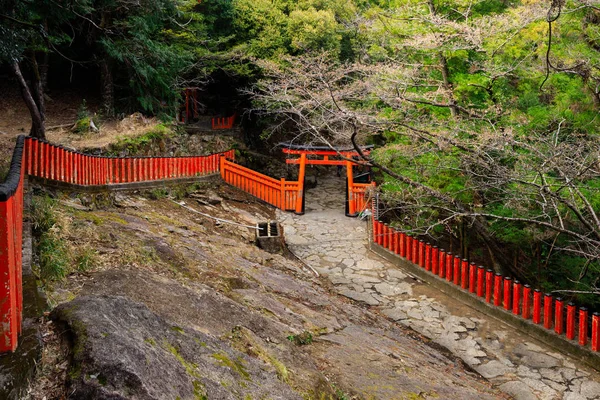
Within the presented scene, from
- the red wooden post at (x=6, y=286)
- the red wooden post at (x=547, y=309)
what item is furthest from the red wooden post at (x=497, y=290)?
the red wooden post at (x=6, y=286)

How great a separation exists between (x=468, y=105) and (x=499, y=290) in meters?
4.64

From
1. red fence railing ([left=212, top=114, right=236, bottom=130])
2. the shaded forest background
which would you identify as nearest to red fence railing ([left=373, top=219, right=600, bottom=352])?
the shaded forest background

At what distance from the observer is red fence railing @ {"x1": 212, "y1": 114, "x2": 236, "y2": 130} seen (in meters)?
27.0

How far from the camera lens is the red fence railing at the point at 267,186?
18.4 m

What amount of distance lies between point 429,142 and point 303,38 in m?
13.3

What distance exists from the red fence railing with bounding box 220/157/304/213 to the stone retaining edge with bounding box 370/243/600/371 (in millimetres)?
6724

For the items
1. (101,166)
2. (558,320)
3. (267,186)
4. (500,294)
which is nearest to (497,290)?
(500,294)

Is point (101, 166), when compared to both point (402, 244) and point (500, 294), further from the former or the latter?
point (500, 294)

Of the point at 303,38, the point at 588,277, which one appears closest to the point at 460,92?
the point at 588,277

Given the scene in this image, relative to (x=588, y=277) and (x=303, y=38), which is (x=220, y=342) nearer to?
(x=588, y=277)

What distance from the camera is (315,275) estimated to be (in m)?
11.4

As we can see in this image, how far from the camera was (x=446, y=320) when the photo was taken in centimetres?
941

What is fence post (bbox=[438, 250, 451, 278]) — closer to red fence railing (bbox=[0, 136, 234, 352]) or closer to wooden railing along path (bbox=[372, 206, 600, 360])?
wooden railing along path (bbox=[372, 206, 600, 360])

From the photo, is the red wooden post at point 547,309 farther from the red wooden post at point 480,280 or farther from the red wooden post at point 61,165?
the red wooden post at point 61,165
